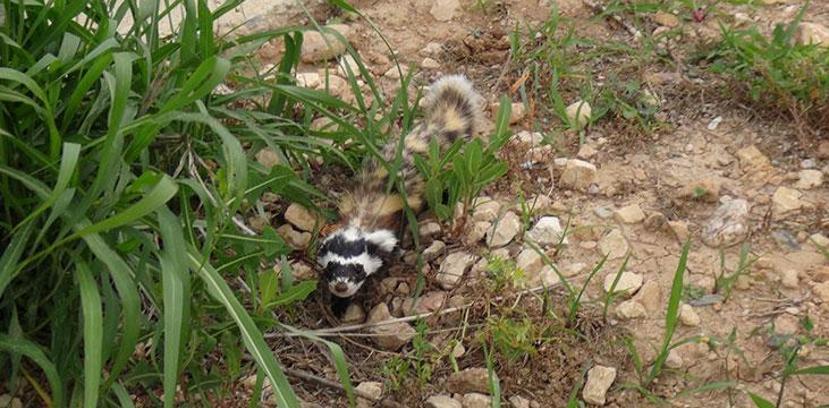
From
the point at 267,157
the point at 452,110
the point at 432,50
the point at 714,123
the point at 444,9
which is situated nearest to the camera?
the point at 267,157

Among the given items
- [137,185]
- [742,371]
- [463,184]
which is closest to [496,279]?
[463,184]

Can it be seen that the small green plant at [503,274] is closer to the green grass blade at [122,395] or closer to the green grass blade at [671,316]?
the green grass blade at [671,316]

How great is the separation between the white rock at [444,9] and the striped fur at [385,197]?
0.62 meters

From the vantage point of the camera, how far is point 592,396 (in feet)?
10.3

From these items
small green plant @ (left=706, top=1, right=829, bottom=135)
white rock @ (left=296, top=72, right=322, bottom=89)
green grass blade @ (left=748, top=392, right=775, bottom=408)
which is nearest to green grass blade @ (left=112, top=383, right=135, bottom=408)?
green grass blade @ (left=748, top=392, right=775, bottom=408)

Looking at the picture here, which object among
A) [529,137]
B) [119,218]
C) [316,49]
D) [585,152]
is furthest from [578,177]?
[119,218]

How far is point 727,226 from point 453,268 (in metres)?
0.82

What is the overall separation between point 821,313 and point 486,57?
65.8 inches

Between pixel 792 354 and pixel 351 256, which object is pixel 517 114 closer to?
pixel 351 256

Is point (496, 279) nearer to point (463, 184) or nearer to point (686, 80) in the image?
point (463, 184)

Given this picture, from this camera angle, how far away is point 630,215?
3734 mm

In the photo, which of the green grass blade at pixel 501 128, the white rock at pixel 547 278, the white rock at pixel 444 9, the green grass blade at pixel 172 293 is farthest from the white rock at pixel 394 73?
the green grass blade at pixel 172 293

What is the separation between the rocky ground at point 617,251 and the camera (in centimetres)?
321

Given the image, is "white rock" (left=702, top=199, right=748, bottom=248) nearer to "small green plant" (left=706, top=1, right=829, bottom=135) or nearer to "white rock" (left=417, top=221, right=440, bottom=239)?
"small green plant" (left=706, top=1, right=829, bottom=135)
